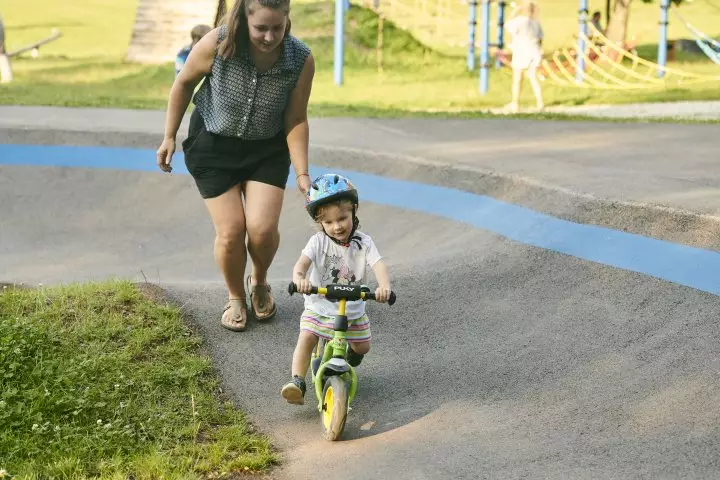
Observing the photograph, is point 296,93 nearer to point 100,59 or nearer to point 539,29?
point 539,29

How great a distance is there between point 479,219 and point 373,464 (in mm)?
4576

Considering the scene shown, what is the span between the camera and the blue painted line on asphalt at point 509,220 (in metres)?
6.65

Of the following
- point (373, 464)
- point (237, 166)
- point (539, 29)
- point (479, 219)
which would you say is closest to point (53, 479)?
point (373, 464)

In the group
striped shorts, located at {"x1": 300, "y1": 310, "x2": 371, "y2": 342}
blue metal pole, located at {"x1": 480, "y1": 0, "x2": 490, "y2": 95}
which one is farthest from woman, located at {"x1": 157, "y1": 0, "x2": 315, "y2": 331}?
blue metal pole, located at {"x1": 480, "y1": 0, "x2": 490, "y2": 95}

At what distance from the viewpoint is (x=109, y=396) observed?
5500 millimetres

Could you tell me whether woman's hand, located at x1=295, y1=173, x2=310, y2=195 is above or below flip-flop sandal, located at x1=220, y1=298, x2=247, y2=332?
above

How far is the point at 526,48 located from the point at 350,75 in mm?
6604

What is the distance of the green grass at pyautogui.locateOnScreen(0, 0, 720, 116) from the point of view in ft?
59.9

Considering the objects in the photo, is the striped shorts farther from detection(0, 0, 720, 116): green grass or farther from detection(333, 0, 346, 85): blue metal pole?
detection(333, 0, 346, 85): blue metal pole

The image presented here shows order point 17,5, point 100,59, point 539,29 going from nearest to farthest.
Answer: point 539,29 < point 100,59 < point 17,5

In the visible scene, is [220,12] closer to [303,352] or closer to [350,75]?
[303,352]

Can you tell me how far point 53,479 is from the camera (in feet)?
15.6

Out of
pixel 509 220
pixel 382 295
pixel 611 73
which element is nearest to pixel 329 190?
pixel 382 295

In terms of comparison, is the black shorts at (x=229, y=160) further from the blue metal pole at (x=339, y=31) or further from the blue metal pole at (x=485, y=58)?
the blue metal pole at (x=339, y=31)
